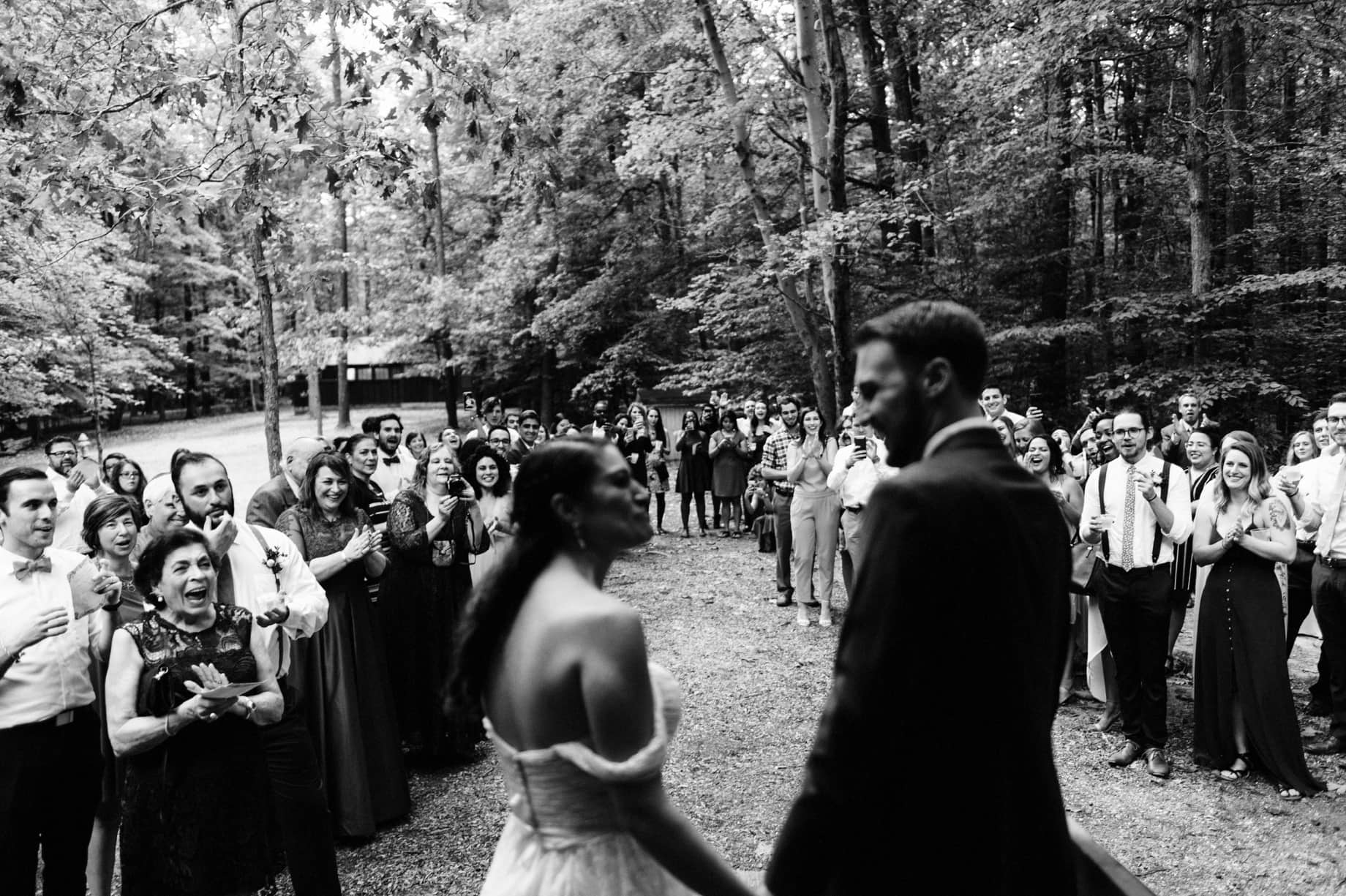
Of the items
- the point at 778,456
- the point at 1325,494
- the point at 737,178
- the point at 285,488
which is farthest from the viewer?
the point at 737,178

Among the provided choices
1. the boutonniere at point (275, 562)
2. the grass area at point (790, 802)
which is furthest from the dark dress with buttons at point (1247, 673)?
the boutonniere at point (275, 562)

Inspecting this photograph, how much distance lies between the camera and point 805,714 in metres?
6.94

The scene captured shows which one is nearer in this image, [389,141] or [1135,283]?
[389,141]

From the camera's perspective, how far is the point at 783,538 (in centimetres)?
1019

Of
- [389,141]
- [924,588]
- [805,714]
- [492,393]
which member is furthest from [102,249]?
[924,588]

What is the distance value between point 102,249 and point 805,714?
2229 cm

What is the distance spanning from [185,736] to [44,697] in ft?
2.08

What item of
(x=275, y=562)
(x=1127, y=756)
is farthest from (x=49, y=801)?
(x=1127, y=756)

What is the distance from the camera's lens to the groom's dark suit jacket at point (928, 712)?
1.65m

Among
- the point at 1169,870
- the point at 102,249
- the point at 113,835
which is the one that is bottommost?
the point at 1169,870

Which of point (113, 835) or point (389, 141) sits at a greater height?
point (389, 141)

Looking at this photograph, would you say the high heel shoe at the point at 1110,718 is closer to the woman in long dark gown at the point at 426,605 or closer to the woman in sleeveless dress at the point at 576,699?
the woman in long dark gown at the point at 426,605

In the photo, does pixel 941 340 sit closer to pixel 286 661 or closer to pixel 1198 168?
pixel 286 661

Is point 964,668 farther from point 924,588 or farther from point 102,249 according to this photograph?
point 102,249
